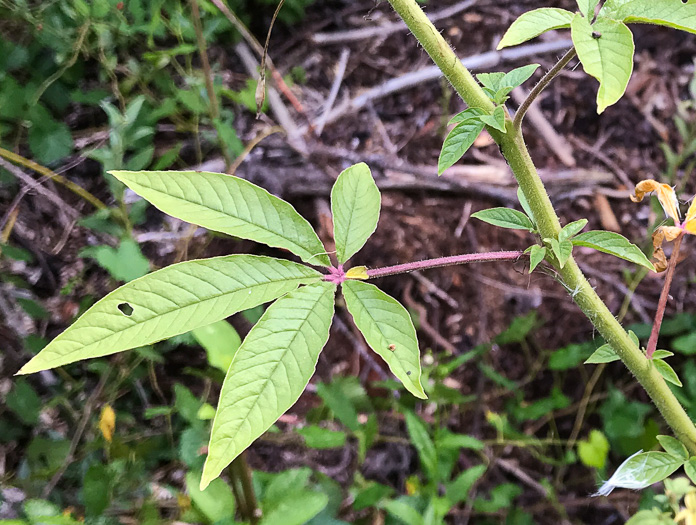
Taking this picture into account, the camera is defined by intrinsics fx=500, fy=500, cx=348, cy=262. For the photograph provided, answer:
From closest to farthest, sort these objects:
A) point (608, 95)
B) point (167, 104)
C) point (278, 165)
A: 1. point (608, 95)
2. point (167, 104)
3. point (278, 165)

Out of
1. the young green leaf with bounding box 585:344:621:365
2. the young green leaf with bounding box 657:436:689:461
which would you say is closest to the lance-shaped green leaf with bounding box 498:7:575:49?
the young green leaf with bounding box 585:344:621:365

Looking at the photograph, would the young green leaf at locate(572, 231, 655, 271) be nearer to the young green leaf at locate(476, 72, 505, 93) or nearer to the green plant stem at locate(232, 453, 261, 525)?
the young green leaf at locate(476, 72, 505, 93)

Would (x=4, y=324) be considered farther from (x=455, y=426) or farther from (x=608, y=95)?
(x=608, y=95)

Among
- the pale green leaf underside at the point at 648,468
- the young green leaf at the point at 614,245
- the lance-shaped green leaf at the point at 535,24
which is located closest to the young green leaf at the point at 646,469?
the pale green leaf underside at the point at 648,468

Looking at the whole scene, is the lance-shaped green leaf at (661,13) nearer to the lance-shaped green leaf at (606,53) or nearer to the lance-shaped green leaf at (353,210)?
the lance-shaped green leaf at (606,53)

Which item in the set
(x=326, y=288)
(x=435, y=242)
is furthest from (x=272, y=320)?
(x=435, y=242)

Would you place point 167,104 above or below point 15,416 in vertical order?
above

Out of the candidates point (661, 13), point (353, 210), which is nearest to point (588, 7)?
point (661, 13)
